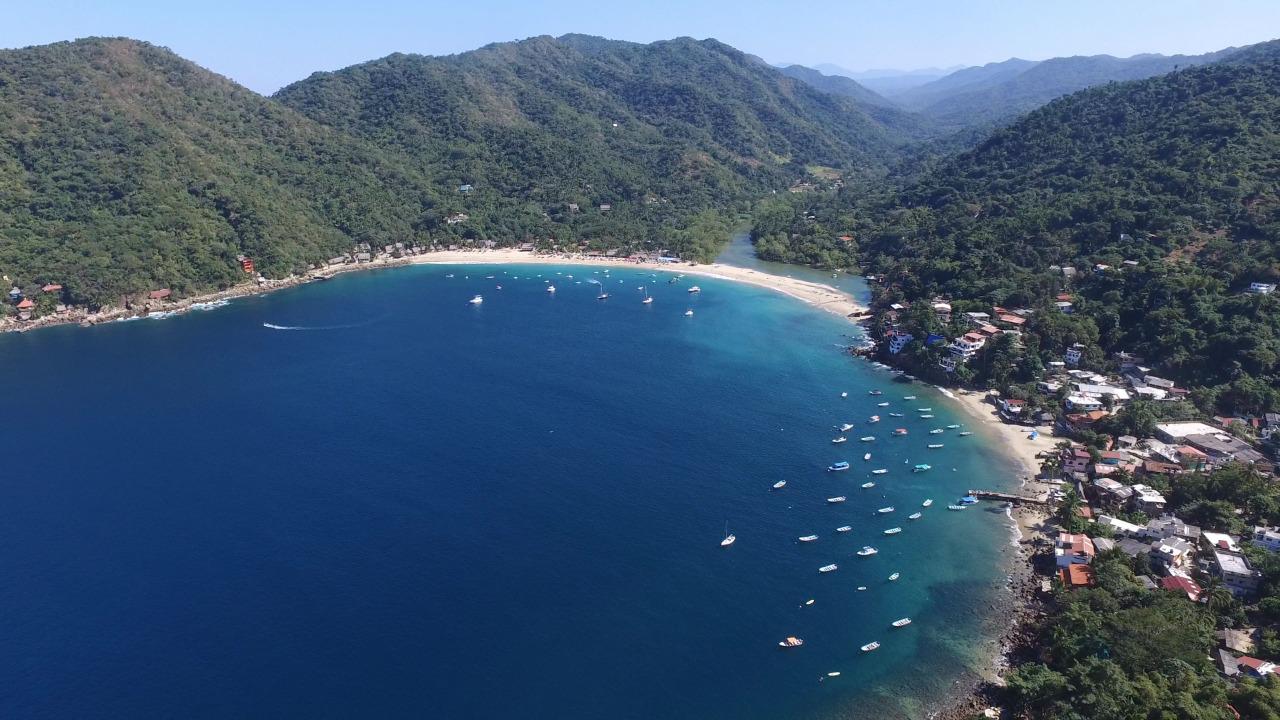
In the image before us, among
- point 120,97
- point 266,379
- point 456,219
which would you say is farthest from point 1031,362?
point 120,97

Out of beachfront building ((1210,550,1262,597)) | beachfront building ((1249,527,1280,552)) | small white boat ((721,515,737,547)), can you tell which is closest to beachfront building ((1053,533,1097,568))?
beachfront building ((1210,550,1262,597))

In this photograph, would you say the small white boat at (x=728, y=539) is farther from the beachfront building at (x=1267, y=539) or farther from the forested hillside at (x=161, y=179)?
the forested hillside at (x=161, y=179)

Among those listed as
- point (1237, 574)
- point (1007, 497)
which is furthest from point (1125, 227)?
point (1237, 574)

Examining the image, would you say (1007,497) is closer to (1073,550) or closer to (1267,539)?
(1073,550)

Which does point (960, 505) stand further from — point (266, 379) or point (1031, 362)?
point (266, 379)

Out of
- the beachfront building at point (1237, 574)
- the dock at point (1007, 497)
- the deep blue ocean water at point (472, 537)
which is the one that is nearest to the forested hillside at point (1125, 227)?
the dock at point (1007, 497)
